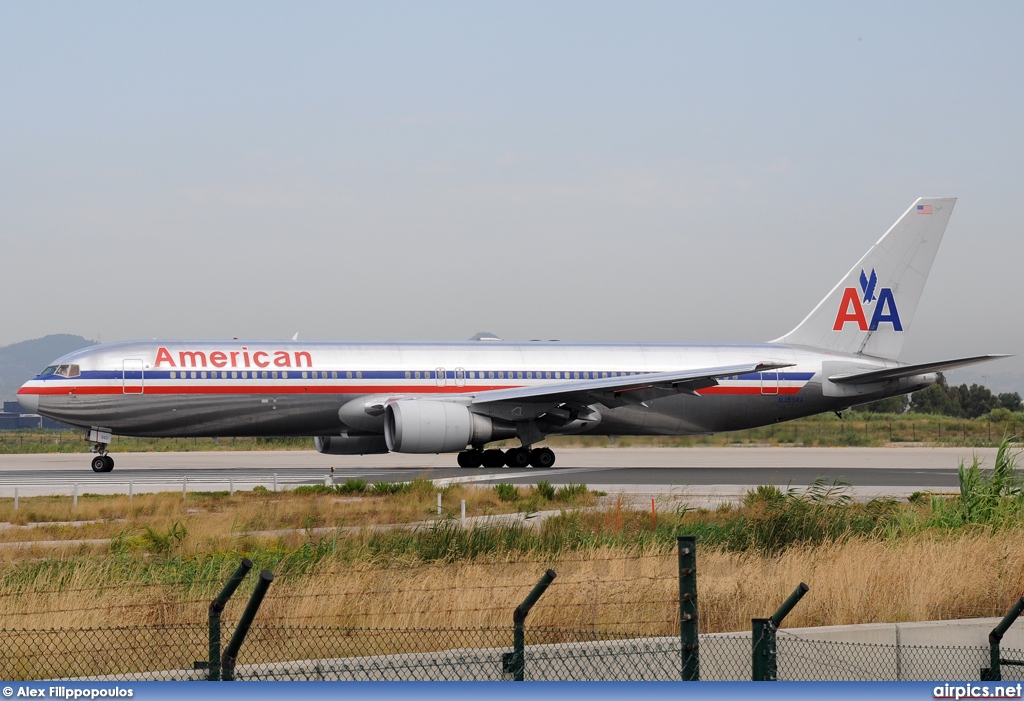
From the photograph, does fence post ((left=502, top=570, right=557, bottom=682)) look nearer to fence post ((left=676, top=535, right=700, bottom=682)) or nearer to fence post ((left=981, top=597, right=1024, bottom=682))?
fence post ((left=676, top=535, right=700, bottom=682))

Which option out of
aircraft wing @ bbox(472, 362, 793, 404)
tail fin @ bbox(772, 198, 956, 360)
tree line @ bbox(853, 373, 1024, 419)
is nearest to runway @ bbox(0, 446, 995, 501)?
aircraft wing @ bbox(472, 362, 793, 404)

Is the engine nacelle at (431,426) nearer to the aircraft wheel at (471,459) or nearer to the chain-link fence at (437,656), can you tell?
the aircraft wheel at (471,459)

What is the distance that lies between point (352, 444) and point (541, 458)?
6.49m

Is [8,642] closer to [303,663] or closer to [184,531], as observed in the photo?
→ [303,663]

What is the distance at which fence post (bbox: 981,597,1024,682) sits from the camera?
376 inches

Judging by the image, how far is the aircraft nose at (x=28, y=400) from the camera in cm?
3747

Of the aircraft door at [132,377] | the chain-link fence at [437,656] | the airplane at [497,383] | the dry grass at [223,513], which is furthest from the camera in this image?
the airplane at [497,383]

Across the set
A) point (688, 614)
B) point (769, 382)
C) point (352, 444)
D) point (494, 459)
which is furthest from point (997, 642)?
point (769, 382)

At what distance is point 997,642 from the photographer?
10086 millimetres

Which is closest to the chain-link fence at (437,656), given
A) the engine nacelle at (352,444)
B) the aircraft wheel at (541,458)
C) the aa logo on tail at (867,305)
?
the aircraft wheel at (541,458)

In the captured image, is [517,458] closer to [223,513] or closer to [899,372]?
[899,372]

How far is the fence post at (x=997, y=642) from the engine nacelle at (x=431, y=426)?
25898mm

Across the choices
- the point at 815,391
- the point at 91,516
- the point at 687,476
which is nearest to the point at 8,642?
the point at 91,516

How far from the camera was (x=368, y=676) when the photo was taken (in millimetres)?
9508
